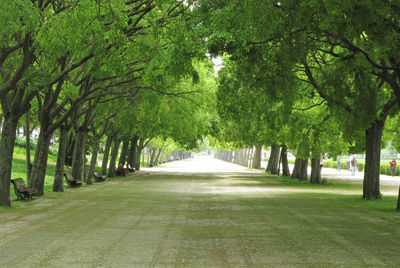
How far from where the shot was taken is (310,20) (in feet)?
39.6

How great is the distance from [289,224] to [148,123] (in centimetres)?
1977

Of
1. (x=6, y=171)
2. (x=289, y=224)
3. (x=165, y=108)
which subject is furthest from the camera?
(x=165, y=108)

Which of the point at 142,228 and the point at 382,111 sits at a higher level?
the point at 382,111

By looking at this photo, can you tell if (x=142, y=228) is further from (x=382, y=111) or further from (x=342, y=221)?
(x=382, y=111)

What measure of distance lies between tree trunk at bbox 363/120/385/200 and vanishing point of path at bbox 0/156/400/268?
2.47 m

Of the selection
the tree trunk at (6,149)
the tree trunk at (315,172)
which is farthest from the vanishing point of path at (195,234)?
the tree trunk at (315,172)

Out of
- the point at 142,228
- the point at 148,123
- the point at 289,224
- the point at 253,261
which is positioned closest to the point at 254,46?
the point at 289,224

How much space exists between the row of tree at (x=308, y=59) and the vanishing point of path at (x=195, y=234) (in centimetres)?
347

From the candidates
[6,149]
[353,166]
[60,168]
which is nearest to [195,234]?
[6,149]

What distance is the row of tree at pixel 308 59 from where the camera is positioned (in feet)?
37.1

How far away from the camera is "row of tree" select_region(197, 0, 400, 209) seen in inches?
445

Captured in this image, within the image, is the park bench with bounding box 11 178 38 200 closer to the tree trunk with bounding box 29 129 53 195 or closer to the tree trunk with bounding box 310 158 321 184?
the tree trunk with bounding box 29 129 53 195

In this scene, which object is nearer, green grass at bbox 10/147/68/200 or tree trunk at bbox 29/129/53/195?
tree trunk at bbox 29/129/53/195

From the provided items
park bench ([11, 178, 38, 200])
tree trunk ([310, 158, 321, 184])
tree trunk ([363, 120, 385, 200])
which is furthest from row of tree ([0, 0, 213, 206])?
tree trunk ([310, 158, 321, 184])
